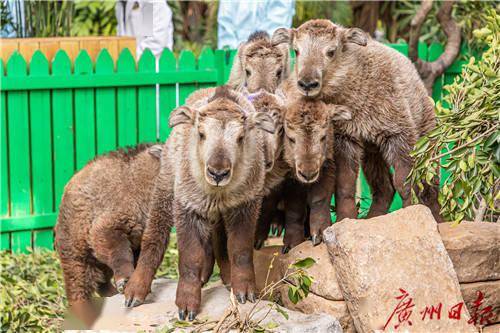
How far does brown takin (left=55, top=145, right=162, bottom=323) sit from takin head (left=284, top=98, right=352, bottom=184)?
4.63 ft

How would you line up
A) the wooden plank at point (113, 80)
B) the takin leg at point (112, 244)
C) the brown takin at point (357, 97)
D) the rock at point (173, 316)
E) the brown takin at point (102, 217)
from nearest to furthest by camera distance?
the rock at point (173, 316) → the brown takin at point (357, 97) → the takin leg at point (112, 244) → the brown takin at point (102, 217) → the wooden plank at point (113, 80)

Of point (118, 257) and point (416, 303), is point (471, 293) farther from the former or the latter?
point (118, 257)

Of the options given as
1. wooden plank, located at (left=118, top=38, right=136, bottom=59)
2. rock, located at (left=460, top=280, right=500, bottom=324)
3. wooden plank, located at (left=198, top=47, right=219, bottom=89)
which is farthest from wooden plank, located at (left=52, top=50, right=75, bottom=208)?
rock, located at (left=460, top=280, right=500, bottom=324)

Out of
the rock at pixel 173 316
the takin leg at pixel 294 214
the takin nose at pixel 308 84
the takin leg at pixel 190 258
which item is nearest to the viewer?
the rock at pixel 173 316

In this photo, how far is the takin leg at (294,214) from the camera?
6934 millimetres

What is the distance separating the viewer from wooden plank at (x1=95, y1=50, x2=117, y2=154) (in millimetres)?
9953

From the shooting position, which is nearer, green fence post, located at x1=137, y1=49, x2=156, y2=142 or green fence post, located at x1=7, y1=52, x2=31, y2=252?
green fence post, located at x1=7, y1=52, x2=31, y2=252

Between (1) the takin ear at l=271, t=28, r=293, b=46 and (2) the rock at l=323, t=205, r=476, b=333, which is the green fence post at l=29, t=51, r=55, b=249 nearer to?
(1) the takin ear at l=271, t=28, r=293, b=46

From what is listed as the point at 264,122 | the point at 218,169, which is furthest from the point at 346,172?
the point at 218,169

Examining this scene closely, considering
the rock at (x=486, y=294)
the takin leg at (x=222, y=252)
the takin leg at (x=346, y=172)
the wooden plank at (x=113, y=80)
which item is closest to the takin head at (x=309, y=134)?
the takin leg at (x=346, y=172)

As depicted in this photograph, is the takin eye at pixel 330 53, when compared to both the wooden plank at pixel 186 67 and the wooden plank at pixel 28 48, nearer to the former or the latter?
the wooden plank at pixel 186 67

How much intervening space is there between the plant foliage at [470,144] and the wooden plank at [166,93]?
4.20 meters

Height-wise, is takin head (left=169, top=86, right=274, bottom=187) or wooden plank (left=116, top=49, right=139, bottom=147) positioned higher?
takin head (left=169, top=86, right=274, bottom=187)

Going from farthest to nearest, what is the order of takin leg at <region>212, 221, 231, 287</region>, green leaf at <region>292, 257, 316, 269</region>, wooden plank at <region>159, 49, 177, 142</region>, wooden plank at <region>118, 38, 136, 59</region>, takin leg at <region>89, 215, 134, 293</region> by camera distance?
wooden plank at <region>118, 38, 136, 59</region> → wooden plank at <region>159, 49, 177, 142</region> → takin leg at <region>89, 215, 134, 293</region> → takin leg at <region>212, 221, 231, 287</region> → green leaf at <region>292, 257, 316, 269</region>
